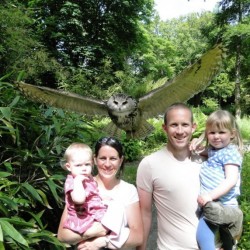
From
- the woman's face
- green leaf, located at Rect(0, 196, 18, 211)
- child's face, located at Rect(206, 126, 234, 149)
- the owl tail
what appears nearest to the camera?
the woman's face

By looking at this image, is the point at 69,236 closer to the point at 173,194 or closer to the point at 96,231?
the point at 96,231

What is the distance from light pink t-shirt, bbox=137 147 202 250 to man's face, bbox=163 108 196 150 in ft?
0.36

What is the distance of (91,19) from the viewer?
18578 mm

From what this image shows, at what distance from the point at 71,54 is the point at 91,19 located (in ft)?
8.17

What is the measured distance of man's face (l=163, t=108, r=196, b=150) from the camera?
1880 mm

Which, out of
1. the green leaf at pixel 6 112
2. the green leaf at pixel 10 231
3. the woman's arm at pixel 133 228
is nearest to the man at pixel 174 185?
the woman's arm at pixel 133 228

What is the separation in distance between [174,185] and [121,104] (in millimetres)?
2325

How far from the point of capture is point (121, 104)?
4.12 metres

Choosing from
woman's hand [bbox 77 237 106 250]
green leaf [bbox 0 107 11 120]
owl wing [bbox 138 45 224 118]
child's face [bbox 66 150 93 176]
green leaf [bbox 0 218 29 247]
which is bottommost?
green leaf [bbox 0 218 29 247]

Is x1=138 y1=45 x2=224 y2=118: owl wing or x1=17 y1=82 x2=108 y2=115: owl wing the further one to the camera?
x1=17 y1=82 x2=108 y2=115: owl wing

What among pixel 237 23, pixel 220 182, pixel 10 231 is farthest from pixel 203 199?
pixel 237 23

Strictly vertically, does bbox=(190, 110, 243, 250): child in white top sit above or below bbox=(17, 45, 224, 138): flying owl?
below

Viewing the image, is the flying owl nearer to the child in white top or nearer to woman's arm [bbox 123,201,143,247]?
the child in white top

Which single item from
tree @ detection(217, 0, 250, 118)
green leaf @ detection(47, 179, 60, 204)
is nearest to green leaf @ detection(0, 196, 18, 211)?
green leaf @ detection(47, 179, 60, 204)
